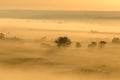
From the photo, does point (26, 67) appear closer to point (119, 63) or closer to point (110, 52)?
point (119, 63)

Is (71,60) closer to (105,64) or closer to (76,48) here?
(105,64)

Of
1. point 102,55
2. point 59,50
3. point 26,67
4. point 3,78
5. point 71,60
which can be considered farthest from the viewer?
point 59,50

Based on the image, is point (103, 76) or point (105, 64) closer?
point (103, 76)

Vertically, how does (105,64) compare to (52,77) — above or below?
above

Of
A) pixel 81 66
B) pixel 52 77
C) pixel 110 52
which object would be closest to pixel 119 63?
pixel 81 66

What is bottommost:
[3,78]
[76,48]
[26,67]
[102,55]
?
[3,78]

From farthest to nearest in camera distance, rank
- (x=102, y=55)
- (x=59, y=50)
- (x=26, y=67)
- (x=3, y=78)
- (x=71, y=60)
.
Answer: (x=59, y=50) < (x=102, y=55) < (x=71, y=60) < (x=26, y=67) < (x=3, y=78)

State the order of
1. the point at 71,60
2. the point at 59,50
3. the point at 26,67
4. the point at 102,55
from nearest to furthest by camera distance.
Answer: the point at 26,67, the point at 71,60, the point at 102,55, the point at 59,50

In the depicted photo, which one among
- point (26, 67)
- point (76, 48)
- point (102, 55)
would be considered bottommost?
point (26, 67)

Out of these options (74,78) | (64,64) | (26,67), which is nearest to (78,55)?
(64,64)
